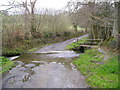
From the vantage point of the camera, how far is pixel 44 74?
538 centimetres

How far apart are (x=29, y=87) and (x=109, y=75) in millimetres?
2754

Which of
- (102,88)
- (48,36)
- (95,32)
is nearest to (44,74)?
(102,88)

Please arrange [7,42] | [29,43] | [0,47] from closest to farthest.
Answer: [0,47] < [7,42] < [29,43]

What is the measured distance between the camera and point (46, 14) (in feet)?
Answer: 59.8

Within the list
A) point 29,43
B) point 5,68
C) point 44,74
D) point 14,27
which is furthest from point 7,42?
point 44,74

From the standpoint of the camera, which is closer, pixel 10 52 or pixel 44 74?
pixel 44 74

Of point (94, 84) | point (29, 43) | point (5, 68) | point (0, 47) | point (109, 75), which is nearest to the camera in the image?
point (94, 84)

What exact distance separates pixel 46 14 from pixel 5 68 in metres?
13.3

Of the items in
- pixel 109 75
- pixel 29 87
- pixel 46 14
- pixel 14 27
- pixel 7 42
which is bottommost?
pixel 29 87

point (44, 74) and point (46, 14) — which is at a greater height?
point (46, 14)

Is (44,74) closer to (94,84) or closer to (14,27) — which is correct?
(94,84)

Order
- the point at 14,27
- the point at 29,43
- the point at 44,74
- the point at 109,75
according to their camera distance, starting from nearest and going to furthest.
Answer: the point at 109,75 → the point at 44,74 → the point at 14,27 → the point at 29,43

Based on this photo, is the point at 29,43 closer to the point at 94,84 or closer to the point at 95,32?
the point at 95,32

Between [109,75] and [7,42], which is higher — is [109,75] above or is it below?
below
